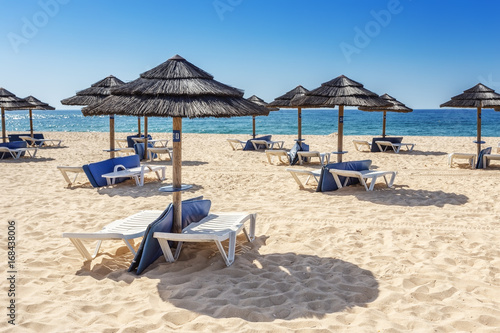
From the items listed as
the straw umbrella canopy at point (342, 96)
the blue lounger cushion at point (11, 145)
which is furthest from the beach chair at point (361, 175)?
the blue lounger cushion at point (11, 145)

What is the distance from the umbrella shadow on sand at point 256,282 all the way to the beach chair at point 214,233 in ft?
0.42

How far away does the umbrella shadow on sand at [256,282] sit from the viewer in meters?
3.17

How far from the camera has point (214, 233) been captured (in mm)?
4102

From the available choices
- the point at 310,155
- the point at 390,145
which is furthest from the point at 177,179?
the point at 390,145

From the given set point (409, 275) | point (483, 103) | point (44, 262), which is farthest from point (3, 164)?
point (483, 103)

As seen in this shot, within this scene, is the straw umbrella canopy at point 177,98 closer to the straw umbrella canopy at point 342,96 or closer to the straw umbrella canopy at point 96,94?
the straw umbrella canopy at point 342,96

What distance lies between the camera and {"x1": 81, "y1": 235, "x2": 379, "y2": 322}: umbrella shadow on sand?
3170 millimetres

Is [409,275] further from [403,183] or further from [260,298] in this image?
[403,183]

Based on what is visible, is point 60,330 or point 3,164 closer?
point 60,330

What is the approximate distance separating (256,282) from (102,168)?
5811 millimetres

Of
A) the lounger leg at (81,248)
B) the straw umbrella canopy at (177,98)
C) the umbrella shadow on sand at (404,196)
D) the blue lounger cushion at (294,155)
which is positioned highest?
the straw umbrella canopy at (177,98)

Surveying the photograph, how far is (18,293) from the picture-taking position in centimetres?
341

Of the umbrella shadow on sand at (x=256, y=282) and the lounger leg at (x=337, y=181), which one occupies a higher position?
the lounger leg at (x=337, y=181)

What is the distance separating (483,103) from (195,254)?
897cm
